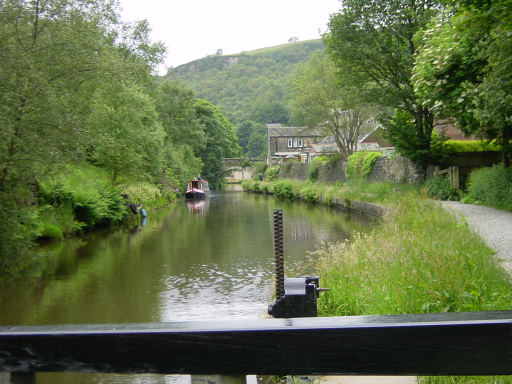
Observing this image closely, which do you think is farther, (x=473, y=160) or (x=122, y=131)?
(x=122, y=131)

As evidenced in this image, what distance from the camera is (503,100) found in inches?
408

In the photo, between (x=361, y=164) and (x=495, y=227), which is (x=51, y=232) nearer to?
Result: (x=495, y=227)

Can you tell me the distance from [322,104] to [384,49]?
14234mm

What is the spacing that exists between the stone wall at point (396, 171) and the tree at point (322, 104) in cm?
731

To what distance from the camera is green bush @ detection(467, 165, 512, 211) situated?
48.9 feet

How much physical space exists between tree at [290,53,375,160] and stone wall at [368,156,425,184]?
24.0 ft

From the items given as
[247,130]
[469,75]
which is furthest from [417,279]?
[247,130]

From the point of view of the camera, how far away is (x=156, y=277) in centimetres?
1152

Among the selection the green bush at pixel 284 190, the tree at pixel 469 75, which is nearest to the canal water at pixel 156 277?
the tree at pixel 469 75

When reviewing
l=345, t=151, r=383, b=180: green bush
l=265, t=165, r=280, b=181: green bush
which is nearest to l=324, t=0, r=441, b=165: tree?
l=345, t=151, r=383, b=180: green bush

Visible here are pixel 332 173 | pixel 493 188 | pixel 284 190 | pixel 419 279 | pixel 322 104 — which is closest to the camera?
pixel 419 279

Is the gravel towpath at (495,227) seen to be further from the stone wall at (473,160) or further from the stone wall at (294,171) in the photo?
the stone wall at (294,171)

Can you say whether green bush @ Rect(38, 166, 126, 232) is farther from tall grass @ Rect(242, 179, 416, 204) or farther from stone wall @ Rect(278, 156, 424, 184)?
stone wall @ Rect(278, 156, 424, 184)

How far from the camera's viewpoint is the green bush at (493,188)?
14914mm
